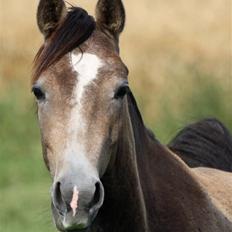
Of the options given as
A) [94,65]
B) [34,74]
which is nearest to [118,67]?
[94,65]

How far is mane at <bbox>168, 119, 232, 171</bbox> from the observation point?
6.18 metres

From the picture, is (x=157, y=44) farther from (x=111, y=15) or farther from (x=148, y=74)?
(x=111, y=15)

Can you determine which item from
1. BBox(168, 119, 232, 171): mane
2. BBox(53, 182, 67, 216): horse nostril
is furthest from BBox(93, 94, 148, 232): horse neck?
BBox(168, 119, 232, 171): mane

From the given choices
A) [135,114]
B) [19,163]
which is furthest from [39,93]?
[19,163]

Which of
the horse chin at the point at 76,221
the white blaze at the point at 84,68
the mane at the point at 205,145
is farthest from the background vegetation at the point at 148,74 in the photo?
the horse chin at the point at 76,221

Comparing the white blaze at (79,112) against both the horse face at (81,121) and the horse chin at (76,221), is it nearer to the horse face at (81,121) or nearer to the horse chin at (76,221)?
the horse face at (81,121)

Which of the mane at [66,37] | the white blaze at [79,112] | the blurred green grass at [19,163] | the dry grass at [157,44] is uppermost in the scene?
the mane at [66,37]

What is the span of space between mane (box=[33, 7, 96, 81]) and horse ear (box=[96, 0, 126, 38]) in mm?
140

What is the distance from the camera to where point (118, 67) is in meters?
4.67

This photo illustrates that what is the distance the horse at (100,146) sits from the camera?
4.29m

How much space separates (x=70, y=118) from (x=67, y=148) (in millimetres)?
159

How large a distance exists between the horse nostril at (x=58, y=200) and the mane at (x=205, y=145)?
6.27ft

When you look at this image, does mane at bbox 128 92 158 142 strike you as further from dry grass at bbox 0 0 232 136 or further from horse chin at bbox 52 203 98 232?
dry grass at bbox 0 0 232 136

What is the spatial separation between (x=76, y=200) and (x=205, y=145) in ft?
7.13
